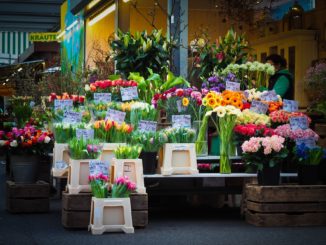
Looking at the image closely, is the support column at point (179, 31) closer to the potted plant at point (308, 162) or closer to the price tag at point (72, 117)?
the price tag at point (72, 117)

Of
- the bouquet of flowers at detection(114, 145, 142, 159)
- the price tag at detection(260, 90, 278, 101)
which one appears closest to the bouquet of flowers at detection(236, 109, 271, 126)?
the price tag at detection(260, 90, 278, 101)

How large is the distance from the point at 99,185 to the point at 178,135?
4.09 ft

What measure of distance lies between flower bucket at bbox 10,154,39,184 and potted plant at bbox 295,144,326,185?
2842 mm

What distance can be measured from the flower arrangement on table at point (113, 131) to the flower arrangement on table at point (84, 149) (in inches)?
13.4

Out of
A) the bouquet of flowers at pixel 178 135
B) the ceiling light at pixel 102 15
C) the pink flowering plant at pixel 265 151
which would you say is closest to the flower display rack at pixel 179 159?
the bouquet of flowers at pixel 178 135

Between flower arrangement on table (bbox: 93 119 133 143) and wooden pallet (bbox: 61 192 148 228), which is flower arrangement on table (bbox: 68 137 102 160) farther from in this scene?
wooden pallet (bbox: 61 192 148 228)

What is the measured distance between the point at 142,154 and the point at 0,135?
87.8 inches

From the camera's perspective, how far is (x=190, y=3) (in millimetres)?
15930

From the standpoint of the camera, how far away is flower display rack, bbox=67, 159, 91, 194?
7.83 m

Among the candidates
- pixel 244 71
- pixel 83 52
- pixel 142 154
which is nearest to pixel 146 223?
pixel 142 154

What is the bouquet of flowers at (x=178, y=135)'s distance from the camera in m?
8.27

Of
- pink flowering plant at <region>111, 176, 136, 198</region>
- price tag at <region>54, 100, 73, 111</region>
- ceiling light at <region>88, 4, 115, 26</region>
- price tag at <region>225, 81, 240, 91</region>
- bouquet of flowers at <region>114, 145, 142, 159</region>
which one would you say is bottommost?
pink flowering plant at <region>111, 176, 136, 198</region>

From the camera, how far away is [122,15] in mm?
15969

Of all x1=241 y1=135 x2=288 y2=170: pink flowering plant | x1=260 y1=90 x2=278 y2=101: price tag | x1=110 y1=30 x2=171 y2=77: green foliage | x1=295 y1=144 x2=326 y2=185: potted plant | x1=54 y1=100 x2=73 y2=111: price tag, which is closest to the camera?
x1=241 y1=135 x2=288 y2=170: pink flowering plant
